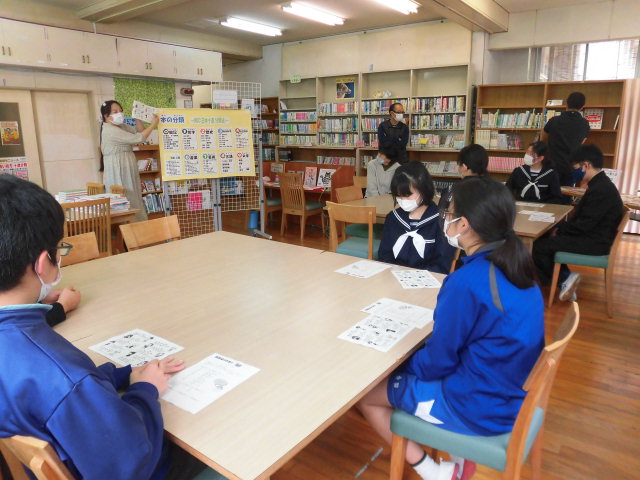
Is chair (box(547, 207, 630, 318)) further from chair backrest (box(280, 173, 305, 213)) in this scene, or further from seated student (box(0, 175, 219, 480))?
seated student (box(0, 175, 219, 480))

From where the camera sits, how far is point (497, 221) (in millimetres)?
1395

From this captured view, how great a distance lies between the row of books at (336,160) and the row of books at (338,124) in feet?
1.65

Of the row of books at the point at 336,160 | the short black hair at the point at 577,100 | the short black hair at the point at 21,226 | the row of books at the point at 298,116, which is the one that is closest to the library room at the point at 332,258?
the short black hair at the point at 21,226

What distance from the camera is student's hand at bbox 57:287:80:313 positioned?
1.70m

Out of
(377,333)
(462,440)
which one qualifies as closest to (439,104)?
(377,333)

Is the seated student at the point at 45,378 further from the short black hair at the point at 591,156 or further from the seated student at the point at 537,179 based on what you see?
the seated student at the point at 537,179

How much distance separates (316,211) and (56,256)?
5.33 metres

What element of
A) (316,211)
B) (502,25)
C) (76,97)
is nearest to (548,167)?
(502,25)

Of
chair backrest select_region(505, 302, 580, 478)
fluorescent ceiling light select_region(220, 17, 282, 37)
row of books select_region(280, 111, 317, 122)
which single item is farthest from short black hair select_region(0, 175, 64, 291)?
row of books select_region(280, 111, 317, 122)

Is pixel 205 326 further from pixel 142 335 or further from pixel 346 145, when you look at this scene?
pixel 346 145

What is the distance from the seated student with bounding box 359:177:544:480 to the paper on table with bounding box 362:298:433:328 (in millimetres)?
191

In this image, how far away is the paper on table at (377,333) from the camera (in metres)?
1.46

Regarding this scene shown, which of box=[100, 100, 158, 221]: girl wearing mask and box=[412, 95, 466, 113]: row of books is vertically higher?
box=[412, 95, 466, 113]: row of books

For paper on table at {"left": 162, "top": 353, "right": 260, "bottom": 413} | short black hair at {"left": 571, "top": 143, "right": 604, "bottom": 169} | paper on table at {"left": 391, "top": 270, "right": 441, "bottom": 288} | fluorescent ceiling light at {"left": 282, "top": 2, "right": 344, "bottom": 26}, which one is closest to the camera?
paper on table at {"left": 162, "top": 353, "right": 260, "bottom": 413}
